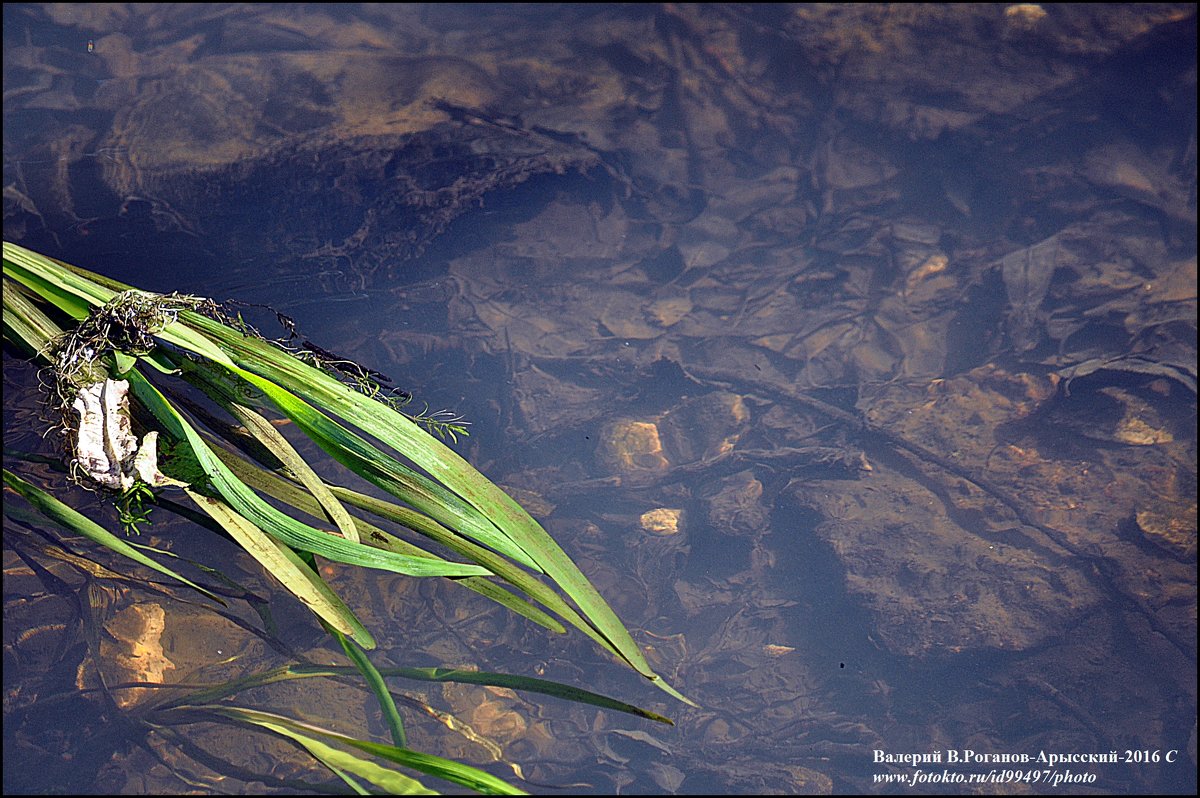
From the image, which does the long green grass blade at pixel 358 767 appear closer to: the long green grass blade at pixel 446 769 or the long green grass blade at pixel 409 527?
the long green grass blade at pixel 446 769

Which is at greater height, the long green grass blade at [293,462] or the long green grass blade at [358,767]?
the long green grass blade at [293,462]

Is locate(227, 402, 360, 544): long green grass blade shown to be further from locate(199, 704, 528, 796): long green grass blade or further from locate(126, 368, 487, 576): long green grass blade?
locate(199, 704, 528, 796): long green grass blade

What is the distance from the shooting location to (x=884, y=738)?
2162 mm

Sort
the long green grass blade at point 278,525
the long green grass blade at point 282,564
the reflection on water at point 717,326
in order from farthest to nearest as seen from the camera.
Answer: the reflection on water at point 717,326 < the long green grass blade at point 282,564 < the long green grass blade at point 278,525

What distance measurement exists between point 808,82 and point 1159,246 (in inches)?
69.3

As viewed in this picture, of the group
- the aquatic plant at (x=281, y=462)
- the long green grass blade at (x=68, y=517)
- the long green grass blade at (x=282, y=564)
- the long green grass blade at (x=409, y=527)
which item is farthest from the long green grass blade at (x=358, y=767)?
the long green grass blade at (x=68, y=517)

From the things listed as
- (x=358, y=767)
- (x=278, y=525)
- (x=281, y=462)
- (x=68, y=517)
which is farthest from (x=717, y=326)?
(x=68, y=517)

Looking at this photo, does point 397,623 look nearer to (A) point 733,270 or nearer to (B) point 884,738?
(B) point 884,738

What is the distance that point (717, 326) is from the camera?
2.78 meters

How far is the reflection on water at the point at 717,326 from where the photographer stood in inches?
83.4

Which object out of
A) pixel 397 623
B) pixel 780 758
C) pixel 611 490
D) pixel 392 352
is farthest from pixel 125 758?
pixel 780 758

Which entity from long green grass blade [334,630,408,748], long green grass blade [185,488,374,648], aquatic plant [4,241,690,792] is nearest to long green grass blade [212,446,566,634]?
aquatic plant [4,241,690,792]

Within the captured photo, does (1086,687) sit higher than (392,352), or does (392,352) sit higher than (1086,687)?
(392,352)

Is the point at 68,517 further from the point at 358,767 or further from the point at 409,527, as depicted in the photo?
the point at 358,767
